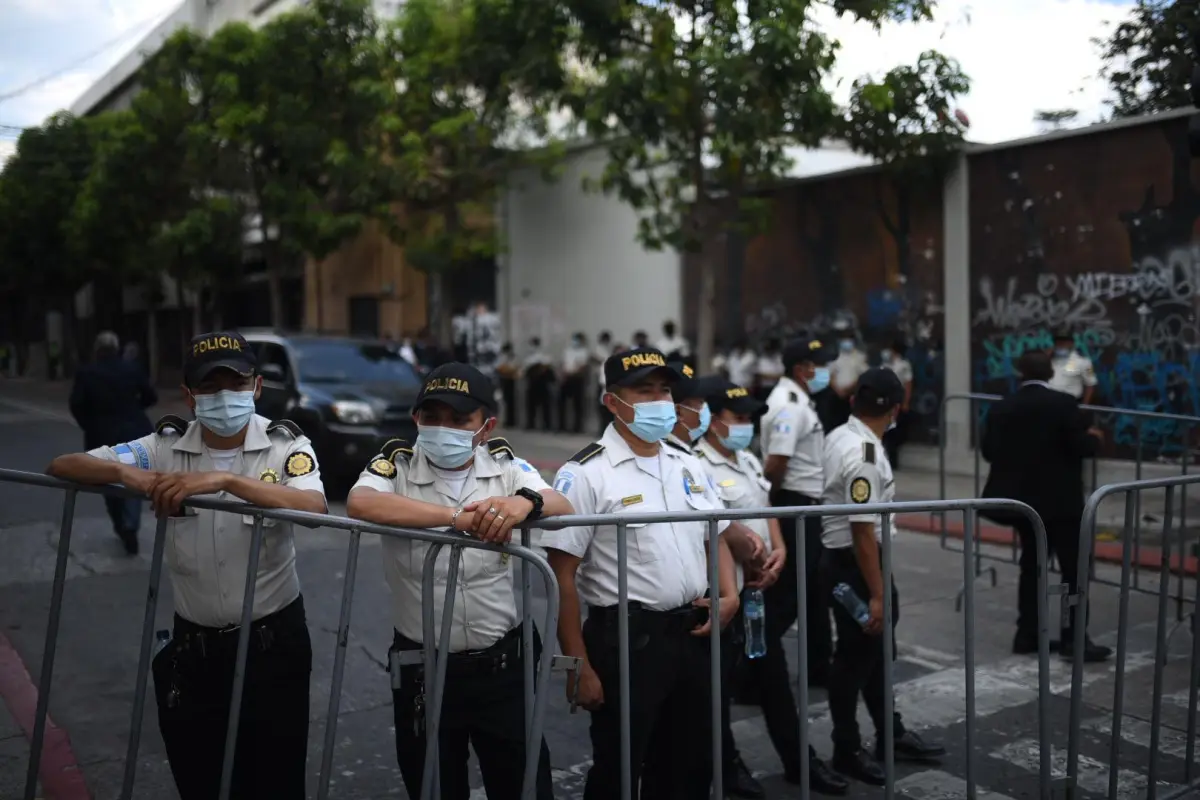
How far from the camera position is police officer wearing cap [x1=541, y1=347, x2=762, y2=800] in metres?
3.45

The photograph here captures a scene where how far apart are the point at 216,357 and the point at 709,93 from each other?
31.0ft

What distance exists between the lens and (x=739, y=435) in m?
4.89

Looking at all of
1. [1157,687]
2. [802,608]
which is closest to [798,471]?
[1157,687]

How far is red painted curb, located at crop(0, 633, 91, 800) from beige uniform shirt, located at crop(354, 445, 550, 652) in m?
1.56

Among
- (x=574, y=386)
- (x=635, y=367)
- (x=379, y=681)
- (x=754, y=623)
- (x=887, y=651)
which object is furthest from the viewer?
(x=574, y=386)

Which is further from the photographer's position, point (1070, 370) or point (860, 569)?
point (1070, 370)

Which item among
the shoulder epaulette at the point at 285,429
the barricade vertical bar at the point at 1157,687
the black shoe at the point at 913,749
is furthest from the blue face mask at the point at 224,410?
the barricade vertical bar at the point at 1157,687

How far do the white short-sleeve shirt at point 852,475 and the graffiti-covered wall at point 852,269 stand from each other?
951cm

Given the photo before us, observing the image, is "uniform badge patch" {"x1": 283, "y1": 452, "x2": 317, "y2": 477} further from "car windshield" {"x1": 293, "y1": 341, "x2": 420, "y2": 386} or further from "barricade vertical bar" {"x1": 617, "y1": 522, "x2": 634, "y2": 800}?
"car windshield" {"x1": 293, "y1": 341, "x2": 420, "y2": 386}

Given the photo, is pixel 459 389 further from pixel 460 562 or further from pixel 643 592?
pixel 643 592

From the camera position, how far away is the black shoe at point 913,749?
471 cm

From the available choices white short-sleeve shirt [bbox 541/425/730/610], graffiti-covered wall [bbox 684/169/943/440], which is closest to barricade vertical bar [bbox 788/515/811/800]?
white short-sleeve shirt [bbox 541/425/730/610]

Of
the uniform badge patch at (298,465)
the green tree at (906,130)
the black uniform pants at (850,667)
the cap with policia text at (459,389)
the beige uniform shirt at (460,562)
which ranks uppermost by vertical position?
the green tree at (906,130)

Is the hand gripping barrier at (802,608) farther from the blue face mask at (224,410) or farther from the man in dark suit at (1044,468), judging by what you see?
the man in dark suit at (1044,468)
